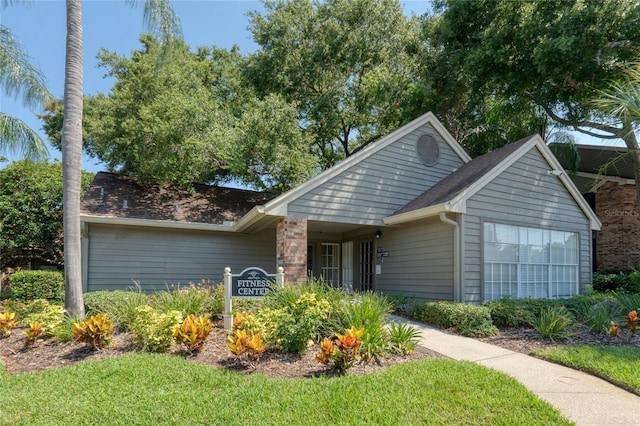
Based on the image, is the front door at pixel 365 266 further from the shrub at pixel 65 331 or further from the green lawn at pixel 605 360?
the shrub at pixel 65 331

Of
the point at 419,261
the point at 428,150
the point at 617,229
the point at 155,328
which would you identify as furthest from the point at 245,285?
the point at 617,229

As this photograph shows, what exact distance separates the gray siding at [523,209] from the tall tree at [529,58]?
2311 mm

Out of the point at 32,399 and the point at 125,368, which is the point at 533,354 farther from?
the point at 32,399

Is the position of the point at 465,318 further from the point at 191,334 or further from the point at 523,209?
the point at 191,334

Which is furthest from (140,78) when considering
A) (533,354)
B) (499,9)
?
(533,354)

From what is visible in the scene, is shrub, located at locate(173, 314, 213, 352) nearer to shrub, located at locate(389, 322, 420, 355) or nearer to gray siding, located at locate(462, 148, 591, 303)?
shrub, located at locate(389, 322, 420, 355)

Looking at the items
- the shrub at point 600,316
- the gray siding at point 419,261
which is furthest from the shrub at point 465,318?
the shrub at point 600,316

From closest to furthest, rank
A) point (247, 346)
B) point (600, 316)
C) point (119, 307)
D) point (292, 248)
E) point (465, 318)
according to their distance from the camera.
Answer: point (247, 346) < point (119, 307) < point (600, 316) < point (465, 318) < point (292, 248)

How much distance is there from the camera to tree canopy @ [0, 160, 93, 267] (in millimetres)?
13664

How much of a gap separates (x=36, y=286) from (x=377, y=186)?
9.80 metres

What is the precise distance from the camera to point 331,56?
19250 mm

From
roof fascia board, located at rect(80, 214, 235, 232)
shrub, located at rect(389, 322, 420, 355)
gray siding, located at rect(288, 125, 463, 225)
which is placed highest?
gray siding, located at rect(288, 125, 463, 225)

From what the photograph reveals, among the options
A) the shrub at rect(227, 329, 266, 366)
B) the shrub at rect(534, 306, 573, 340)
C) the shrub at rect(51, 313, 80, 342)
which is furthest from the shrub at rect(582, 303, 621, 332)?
the shrub at rect(51, 313, 80, 342)

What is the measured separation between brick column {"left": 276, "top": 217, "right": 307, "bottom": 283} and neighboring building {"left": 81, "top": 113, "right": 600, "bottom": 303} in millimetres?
26
